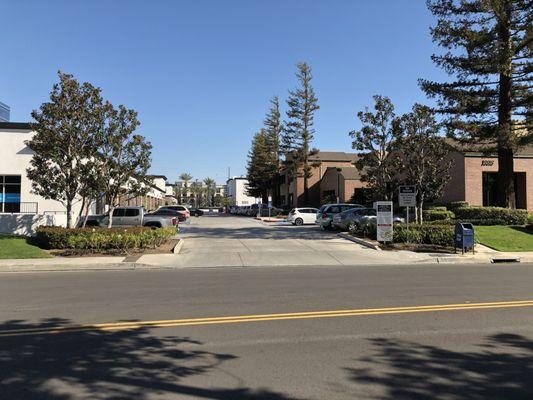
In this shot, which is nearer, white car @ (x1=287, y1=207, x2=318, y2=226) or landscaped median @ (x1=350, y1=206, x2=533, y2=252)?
landscaped median @ (x1=350, y1=206, x2=533, y2=252)

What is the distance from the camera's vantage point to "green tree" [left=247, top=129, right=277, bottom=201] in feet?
229

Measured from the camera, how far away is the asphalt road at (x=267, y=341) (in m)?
4.54

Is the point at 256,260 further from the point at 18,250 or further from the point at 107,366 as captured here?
the point at 107,366

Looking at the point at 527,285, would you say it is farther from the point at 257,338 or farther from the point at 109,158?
the point at 109,158

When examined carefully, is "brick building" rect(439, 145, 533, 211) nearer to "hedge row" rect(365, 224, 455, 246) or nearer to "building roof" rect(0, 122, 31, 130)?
"hedge row" rect(365, 224, 455, 246)

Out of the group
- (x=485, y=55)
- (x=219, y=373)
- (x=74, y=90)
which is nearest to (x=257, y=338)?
(x=219, y=373)

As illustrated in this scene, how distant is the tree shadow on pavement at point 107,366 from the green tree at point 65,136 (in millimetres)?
12919

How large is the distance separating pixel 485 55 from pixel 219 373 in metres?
24.3

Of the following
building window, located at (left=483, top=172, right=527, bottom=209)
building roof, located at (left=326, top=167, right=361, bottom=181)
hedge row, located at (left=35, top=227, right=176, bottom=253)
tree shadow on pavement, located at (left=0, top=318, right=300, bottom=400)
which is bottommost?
tree shadow on pavement, located at (left=0, top=318, right=300, bottom=400)

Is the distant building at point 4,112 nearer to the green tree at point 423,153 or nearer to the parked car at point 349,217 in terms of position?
the parked car at point 349,217

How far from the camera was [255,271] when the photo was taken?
13977mm

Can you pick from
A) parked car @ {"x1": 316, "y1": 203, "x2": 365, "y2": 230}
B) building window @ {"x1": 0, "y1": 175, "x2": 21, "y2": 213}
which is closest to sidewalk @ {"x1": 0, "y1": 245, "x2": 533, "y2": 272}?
parked car @ {"x1": 316, "y1": 203, "x2": 365, "y2": 230}

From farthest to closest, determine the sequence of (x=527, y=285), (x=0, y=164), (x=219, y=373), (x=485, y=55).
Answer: (x=0, y=164), (x=485, y=55), (x=527, y=285), (x=219, y=373)

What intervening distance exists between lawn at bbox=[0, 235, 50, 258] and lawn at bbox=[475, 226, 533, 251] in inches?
702
